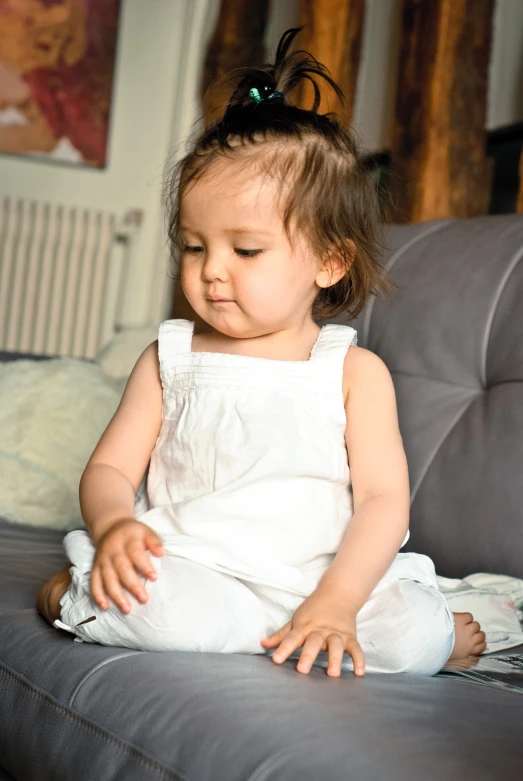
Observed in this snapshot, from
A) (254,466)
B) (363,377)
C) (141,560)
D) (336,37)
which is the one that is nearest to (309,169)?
(363,377)

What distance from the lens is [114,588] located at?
39.2 inches

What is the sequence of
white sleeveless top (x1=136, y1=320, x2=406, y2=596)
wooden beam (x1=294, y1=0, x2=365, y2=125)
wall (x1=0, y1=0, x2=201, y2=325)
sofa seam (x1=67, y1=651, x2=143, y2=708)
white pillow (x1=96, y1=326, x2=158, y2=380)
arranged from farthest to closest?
wall (x1=0, y1=0, x2=201, y2=325) → wooden beam (x1=294, y1=0, x2=365, y2=125) → white pillow (x1=96, y1=326, x2=158, y2=380) → white sleeveless top (x1=136, y1=320, x2=406, y2=596) → sofa seam (x1=67, y1=651, x2=143, y2=708)

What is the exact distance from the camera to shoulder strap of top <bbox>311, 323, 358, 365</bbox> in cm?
128

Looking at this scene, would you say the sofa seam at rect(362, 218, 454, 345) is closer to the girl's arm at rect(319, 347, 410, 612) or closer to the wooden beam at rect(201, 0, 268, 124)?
the girl's arm at rect(319, 347, 410, 612)

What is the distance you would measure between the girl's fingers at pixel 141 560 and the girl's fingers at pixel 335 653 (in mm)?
190

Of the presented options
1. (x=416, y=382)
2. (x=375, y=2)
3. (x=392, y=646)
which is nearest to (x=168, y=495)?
(x=392, y=646)

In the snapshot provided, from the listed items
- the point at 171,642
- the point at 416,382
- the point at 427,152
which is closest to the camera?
the point at 171,642

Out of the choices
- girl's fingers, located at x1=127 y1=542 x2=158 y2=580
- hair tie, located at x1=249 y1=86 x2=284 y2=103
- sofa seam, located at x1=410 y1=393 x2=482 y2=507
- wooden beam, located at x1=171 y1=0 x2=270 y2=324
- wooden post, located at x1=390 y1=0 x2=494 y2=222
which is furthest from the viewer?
wooden beam, located at x1=171 y1=0 x2=270 y2=324

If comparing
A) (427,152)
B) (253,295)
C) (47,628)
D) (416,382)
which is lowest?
(47,628)

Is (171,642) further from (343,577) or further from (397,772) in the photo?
(397,772)

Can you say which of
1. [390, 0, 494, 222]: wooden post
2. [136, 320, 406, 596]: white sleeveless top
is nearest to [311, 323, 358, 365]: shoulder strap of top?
[136, 320, 406, 596]: white sleeveless top

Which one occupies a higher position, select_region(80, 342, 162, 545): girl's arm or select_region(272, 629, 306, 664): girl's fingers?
select_region(80, 342, 162, 545): girl's arm

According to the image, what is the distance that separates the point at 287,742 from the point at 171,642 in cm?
28

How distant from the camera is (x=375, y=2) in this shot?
12.9ft
